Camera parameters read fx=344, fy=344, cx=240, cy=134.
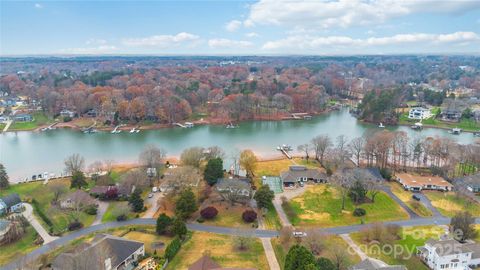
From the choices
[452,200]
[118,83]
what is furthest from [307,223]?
[118,83]

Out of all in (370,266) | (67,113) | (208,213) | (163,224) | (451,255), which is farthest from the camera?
(67,113)

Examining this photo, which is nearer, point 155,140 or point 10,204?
point 10,204

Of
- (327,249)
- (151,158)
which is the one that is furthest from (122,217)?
(327,249)

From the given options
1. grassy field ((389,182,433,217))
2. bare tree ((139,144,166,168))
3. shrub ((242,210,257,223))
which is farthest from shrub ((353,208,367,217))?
bare tree ((139,144,166,168))

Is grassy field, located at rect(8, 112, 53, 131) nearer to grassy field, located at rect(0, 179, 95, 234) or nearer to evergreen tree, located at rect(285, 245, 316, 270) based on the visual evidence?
grassy field, located at rect(0, 179, 95, 234)

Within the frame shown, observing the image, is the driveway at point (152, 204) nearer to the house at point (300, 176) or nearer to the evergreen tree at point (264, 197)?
the evergreen tree at point (264, 197)

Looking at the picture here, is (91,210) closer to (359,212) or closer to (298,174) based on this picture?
(298,174)

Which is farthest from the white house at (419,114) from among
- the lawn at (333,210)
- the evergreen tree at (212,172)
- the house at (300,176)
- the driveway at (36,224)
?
the driveway at (36,224)

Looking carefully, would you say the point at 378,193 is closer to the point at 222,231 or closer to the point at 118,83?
the point at 222,231
